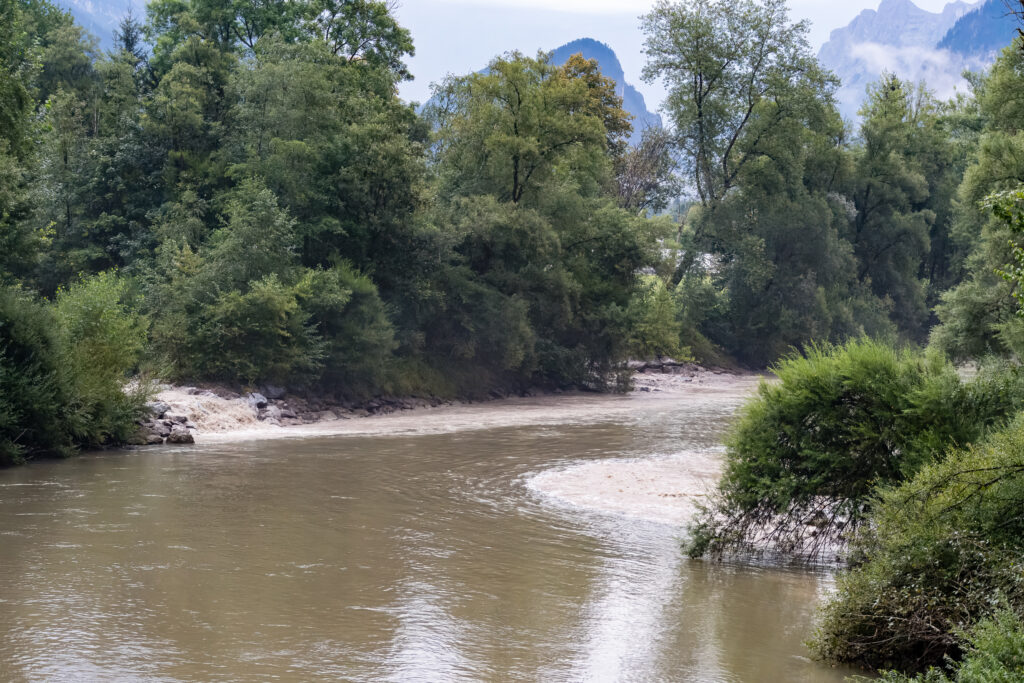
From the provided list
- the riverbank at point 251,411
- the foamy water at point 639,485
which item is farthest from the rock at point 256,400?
the foamy water at point 639,485

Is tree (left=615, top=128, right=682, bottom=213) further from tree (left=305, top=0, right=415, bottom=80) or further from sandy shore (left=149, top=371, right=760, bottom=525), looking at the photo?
tree (left=305, top=0, right=415, bottom=80)

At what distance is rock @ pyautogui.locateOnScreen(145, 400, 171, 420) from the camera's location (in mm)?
28242

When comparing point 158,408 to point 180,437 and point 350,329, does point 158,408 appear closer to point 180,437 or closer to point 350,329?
point 180,437

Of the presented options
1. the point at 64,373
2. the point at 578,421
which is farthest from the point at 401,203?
the point at 64,373

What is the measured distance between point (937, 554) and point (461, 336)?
34.7m

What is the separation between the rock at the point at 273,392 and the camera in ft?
114

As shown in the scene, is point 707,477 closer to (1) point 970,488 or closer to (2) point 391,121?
(1) point 970,488

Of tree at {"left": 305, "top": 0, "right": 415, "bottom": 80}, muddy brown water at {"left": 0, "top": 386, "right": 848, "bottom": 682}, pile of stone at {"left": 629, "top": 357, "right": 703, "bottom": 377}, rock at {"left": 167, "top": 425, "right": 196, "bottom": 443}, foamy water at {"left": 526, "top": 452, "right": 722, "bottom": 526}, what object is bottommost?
muddy brown water at {"left": 0, "top": 386, "right": 848, "bottom": 682}

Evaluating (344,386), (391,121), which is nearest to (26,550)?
(344,386)

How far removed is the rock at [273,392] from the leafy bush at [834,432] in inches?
911

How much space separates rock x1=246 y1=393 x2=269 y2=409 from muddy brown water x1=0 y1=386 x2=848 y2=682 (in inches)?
414

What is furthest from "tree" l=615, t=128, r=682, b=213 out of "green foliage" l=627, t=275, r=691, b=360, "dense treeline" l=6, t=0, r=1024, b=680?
"green foliage" l=627, t=275, r=691, b=360

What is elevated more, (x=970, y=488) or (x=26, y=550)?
(x=970, y=488)

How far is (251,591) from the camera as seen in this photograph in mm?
11930
